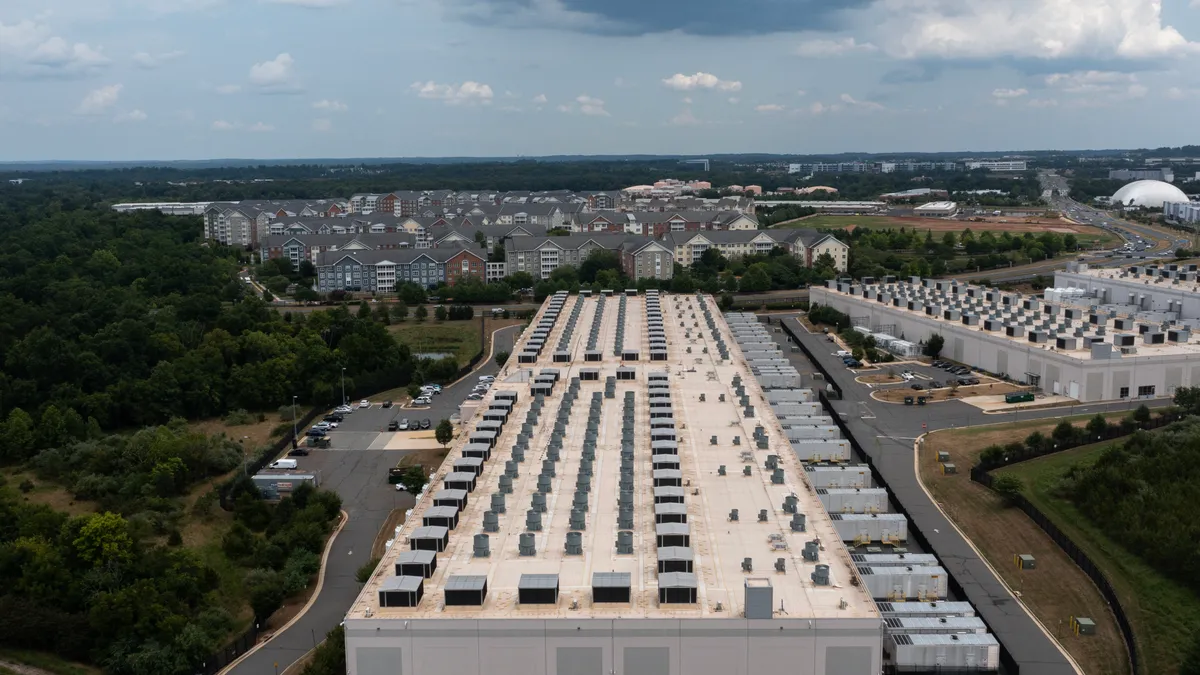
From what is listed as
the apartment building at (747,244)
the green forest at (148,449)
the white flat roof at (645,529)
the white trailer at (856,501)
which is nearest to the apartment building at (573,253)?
the apartment building at (747,244)

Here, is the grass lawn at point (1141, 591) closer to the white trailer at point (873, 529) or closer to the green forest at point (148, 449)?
the white trailer at point (873, 529)

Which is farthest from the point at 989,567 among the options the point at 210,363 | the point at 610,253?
the point at 610,253

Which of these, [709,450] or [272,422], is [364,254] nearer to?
[272,422]

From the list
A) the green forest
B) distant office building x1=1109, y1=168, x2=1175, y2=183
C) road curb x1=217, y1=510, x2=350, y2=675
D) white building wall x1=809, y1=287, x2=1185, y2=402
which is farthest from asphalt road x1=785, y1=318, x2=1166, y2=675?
distant office building x1=1109, y1=168, x2=1175, y2=183

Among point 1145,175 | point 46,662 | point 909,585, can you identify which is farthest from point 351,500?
point 1145,175

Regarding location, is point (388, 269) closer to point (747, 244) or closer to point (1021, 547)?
point (747, 244)

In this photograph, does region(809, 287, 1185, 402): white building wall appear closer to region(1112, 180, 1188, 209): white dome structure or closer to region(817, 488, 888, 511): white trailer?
region(817, 488, 888, 511): white trailer

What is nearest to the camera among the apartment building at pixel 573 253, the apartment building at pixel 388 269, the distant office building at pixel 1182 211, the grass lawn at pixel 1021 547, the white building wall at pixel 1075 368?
the grass lawn at pixel 1021 547
